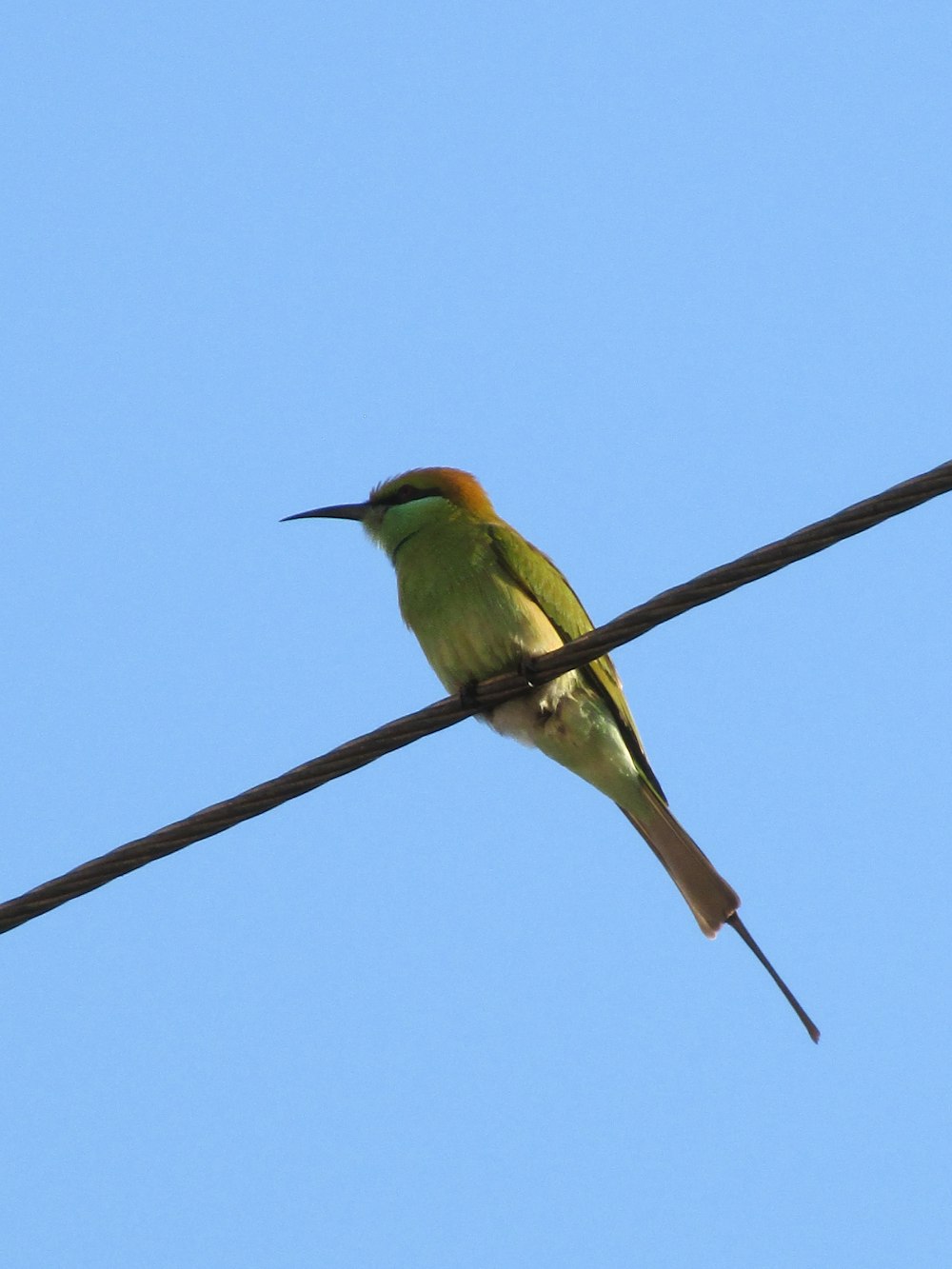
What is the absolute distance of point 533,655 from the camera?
12.4 feet

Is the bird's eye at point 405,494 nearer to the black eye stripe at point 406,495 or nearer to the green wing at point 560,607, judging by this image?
the black eye stripe at point 406,495

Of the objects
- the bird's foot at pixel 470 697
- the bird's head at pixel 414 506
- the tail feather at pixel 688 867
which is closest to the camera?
the bird's foot at pixel 470 697

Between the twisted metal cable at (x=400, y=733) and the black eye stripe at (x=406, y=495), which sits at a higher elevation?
the black eye stripe at (x=406, y=495)

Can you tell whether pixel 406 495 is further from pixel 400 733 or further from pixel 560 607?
pixel 400 733

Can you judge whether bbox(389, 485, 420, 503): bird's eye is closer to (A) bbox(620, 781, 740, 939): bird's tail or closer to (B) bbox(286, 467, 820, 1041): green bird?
(B) bbox(286, 467, 820, 1041): green bird

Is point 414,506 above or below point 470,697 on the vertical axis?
above

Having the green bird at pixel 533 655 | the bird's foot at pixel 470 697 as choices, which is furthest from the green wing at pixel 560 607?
the bird's foot at pixel 470 697

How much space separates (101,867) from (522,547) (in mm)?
1833

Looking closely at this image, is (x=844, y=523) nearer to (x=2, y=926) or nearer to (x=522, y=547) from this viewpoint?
(x=2, y=926)

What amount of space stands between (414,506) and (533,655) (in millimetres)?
673

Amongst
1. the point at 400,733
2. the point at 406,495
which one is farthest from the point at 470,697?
the point at 406,495

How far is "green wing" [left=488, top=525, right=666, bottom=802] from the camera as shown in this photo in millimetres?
3895

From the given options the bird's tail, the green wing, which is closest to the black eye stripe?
the green wing

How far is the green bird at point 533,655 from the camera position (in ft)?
12.5
